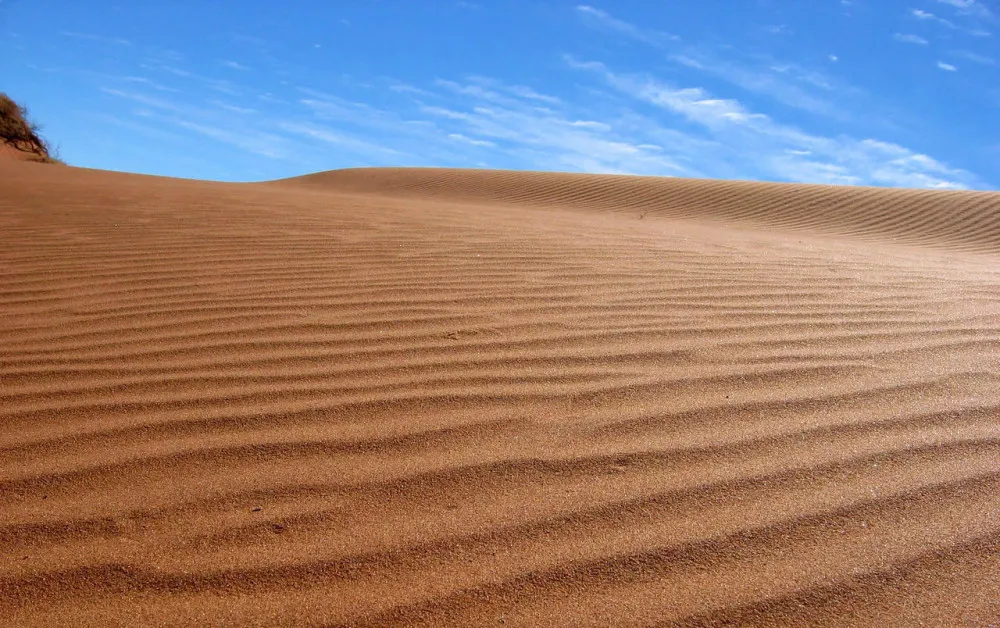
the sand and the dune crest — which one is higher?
the dune crest

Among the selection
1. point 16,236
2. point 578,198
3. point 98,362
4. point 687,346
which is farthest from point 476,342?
point 578,198

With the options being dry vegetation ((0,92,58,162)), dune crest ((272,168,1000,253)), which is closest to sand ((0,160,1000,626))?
dune crest ((272,168,1000,253))

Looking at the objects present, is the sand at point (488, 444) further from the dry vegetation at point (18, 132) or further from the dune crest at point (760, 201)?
the dry vegetation at point (18, 132)

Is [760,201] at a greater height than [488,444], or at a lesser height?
greater

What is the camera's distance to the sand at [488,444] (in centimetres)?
162

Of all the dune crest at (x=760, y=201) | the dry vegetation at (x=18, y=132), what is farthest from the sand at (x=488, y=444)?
the dry vegetation at (x=18, y=132)

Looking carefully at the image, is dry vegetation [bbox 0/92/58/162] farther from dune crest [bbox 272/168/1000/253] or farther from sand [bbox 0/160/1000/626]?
sand [bbox 0/160/1000/626]

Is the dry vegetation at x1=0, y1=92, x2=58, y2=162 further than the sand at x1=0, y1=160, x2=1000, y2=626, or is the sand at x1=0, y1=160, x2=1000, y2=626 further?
the dry vegetation at x1=0, y1=92, x2=58, y2=162

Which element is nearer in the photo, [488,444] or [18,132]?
[488,444]

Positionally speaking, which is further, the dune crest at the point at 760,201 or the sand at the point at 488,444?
the dune crest at the point at 760,201

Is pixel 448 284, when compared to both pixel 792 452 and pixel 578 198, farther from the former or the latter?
pixel 578 198

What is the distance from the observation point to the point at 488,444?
2.24 metres

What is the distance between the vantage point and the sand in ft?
5.32

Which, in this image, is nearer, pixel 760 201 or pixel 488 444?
pixel 488 444
